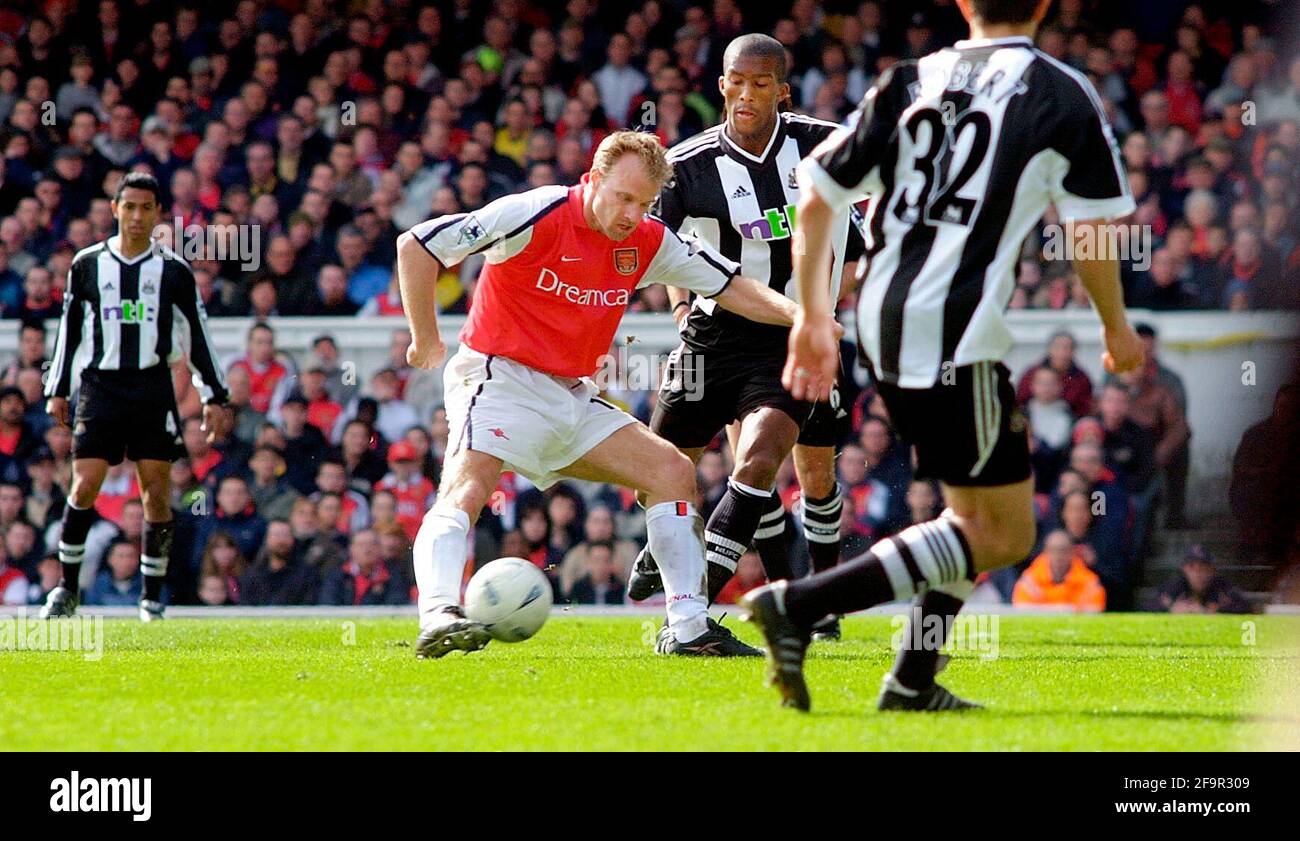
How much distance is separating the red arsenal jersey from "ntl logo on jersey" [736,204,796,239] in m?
0.77

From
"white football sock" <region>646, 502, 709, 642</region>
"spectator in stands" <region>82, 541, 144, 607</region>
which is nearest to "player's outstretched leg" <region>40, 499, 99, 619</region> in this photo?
"spectator in stands" <region>82, 541, 144, 607</region>

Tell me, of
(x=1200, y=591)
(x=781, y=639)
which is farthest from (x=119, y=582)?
(x=781, y=639)

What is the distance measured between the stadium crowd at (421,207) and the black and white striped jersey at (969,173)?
610cm

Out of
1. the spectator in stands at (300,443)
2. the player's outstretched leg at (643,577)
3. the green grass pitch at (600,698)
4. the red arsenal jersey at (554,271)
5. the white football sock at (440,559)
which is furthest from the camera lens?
the spectator in stands at (300,443)

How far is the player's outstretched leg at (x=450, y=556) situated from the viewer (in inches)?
249

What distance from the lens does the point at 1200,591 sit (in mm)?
11914

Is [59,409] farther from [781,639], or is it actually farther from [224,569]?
[781,639]

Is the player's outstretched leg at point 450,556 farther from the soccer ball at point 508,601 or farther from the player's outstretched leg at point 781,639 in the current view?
the player's outstretched leg at point 781,639

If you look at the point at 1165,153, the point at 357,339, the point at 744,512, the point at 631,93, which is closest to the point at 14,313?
the point at 357,339

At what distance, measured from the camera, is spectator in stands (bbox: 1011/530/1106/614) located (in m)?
12.0

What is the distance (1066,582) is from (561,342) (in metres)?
6.20

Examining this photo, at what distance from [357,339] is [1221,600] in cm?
657

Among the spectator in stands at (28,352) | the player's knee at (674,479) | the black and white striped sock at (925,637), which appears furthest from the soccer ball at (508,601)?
the spectator in stands at (28,352)
